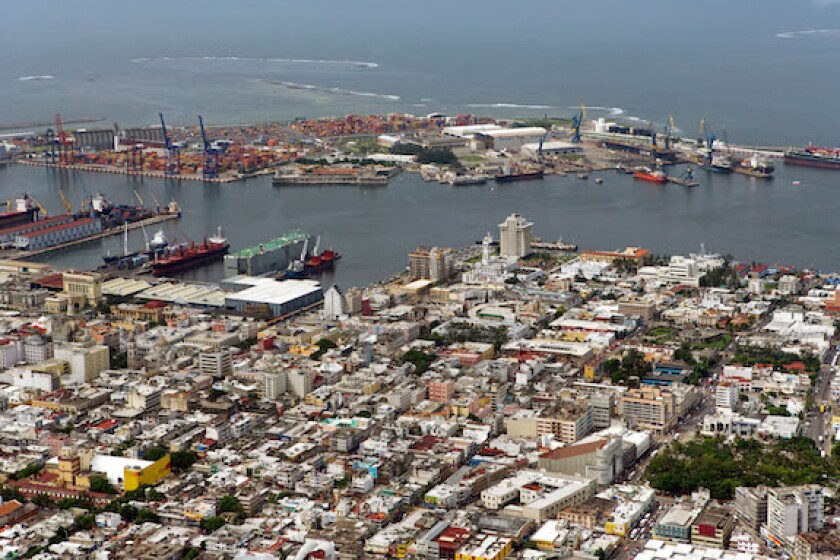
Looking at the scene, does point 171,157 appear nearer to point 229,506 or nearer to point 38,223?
point 38,223

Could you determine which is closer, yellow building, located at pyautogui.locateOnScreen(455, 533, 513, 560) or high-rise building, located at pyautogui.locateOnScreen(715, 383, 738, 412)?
yellow building, located at pyautogui.locateOnScreen(455, 533, 513, 560)

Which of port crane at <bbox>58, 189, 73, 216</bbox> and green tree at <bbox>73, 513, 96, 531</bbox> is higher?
port crane at <bbox>58, 189, 73, 216</bbox>

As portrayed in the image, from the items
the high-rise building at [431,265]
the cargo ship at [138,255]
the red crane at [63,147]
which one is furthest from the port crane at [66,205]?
the high-rise building at [431,265]

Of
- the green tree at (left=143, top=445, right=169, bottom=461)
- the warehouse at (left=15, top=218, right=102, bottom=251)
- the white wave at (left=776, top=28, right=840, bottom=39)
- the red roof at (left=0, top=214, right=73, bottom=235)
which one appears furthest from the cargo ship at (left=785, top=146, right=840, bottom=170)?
the white wave at (left=776, top=28, right=840, bottom=39)

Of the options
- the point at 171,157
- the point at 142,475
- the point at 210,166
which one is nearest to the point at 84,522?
the point at 142,475

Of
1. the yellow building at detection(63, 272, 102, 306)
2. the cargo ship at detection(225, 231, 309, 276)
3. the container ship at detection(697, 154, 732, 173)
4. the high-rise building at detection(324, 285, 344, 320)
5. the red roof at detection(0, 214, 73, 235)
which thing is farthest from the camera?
the container ship at detection(697, 154, 732, 173)

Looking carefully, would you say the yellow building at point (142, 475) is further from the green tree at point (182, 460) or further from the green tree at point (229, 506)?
the green tree at point (229, 506)

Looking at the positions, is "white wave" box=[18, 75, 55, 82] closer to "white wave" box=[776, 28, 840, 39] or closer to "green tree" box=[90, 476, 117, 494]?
"white wave" box=[776, 28, 840, 39]
